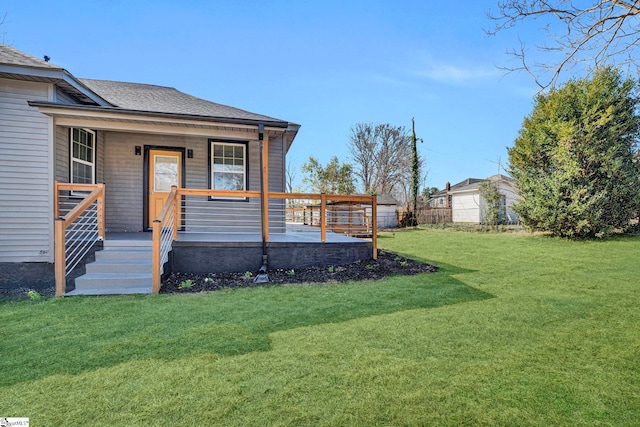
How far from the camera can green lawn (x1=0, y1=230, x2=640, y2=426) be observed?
1938 mm

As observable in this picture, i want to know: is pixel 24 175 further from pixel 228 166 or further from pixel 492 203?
pixel 492 203

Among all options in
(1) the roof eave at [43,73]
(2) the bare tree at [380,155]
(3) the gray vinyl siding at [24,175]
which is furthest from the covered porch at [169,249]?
(2) the bare tree at [380,155]

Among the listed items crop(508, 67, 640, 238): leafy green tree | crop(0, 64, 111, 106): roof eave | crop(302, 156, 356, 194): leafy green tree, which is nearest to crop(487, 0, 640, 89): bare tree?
crop(0, 64, 111, 106): roof eave

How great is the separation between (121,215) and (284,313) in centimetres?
606

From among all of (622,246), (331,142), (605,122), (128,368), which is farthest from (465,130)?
(128,368)

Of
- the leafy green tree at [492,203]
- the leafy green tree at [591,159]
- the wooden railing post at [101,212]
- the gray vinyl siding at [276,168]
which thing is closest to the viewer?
the wooden railing post at [101,212]

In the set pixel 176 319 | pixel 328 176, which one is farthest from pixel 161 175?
pixel 328 176

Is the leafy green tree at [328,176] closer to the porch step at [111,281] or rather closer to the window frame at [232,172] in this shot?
the window frame at [232,172]

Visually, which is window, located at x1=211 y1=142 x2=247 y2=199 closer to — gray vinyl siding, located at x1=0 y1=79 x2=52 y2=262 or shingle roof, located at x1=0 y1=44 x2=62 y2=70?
gray vinyl siding, located at x1=0 y1=79 x2=52 y2=262

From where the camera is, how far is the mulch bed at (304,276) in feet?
Answer: 18.0

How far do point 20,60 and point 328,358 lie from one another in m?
7.45

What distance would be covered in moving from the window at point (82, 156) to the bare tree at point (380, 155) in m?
24.4

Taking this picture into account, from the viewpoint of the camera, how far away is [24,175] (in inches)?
228

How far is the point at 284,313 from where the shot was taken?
3959 millimetres
